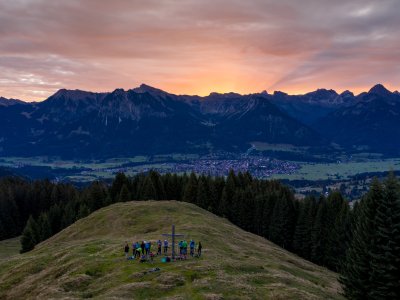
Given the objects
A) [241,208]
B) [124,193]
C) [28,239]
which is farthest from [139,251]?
[124,193]

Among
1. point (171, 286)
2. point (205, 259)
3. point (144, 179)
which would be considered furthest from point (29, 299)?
point (144, 179)

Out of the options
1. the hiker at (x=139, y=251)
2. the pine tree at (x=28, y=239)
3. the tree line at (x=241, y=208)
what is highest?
the hiker at (x=139, y=251)

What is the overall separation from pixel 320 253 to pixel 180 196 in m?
62.9

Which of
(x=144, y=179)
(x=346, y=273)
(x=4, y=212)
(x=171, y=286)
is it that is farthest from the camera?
(x=4, y=212)

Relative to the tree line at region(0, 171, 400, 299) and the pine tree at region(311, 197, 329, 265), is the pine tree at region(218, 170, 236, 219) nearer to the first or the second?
the tree line at region(0, 171, 400, 299)

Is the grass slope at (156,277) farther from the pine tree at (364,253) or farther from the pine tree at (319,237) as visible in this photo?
the pine tree at (319,237)

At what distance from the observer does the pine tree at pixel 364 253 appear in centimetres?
5038

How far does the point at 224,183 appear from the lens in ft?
535

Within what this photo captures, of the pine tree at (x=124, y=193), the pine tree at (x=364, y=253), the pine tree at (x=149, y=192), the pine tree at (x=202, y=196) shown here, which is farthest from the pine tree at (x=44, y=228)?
the pine tree at (x=364, y=253)

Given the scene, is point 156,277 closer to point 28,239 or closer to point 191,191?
→ point 28,239

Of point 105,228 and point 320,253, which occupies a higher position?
point 105,228

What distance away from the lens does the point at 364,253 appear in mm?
50906

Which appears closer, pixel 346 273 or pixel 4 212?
pixel 346 273

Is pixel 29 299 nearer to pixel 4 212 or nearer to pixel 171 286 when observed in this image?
pixel 171 286
